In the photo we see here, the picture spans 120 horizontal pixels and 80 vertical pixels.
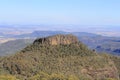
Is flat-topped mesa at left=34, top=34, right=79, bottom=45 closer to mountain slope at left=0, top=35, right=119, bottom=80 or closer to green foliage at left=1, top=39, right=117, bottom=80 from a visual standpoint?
mountain slope at left=0, top=35, right=119, bottom=80

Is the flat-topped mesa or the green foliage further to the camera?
the flat-topped mesa

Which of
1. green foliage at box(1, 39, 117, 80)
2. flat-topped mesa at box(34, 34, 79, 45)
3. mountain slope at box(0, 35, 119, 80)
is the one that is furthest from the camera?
flat-topped mesa at box(34, 34, 79, 45)

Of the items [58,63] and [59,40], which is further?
[59,40]

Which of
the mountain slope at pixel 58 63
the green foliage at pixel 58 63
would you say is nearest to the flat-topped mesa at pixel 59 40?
the mountain slope at pixel 58 63

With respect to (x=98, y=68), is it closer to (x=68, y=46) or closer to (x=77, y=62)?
(x=77, y=62)

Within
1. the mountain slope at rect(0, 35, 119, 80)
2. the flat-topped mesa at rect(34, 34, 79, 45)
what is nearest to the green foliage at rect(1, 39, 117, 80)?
the mountain slope at rect(0, 35, 119, 80)

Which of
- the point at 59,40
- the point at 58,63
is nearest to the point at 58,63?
the point at 58,63

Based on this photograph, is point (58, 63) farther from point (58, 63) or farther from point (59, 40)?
point (59, 40)

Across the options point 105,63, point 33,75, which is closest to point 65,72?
point 33,75
